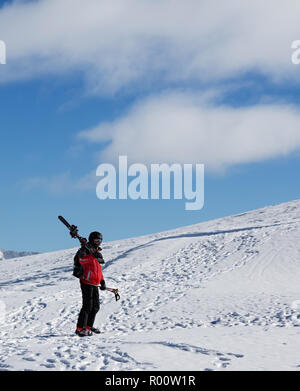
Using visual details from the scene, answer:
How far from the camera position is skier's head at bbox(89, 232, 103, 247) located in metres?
8.14

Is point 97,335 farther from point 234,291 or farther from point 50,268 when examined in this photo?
point 50,268

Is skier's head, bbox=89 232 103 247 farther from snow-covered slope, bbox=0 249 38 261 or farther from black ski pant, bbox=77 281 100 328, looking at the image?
snow-covered slope, bbox=0 249 38 261

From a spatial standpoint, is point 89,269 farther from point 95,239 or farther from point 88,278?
point 95,239

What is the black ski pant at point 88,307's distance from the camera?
7.93m

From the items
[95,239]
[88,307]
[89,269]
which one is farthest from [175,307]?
[95,239]

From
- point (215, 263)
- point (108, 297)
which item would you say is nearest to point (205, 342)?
point (108, 297)

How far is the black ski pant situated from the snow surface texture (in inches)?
13.0

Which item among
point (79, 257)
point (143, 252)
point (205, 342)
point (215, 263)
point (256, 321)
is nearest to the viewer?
point (205, 342)

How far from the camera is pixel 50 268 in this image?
1952 cm

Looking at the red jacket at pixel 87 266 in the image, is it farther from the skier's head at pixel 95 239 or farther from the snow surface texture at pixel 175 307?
the snow surface texture at pixel 175 307

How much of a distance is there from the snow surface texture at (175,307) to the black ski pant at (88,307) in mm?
331

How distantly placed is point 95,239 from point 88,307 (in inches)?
46.5

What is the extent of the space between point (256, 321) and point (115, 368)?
4.73 m
